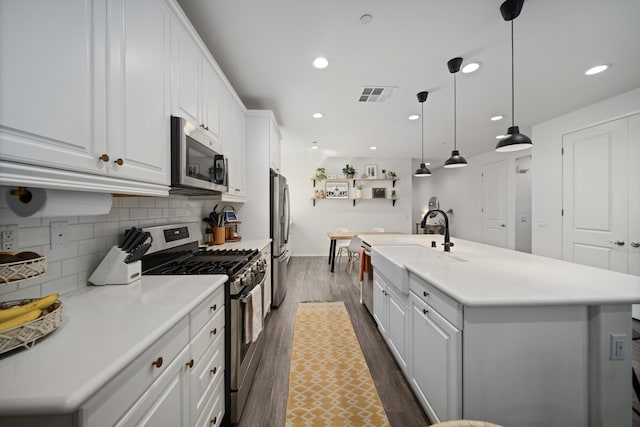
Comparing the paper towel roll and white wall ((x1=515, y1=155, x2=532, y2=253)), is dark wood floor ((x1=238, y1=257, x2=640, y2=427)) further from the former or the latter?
white wall ((x1=515, y1=155, x2=532, y2=253))

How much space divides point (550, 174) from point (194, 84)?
199 inches

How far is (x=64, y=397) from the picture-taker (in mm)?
533

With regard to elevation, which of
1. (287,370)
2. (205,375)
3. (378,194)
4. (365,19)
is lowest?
(287,370)

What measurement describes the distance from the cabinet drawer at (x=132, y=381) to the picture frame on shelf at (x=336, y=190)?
220 inches

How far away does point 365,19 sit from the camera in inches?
67.7

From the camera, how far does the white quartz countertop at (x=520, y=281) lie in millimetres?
1111

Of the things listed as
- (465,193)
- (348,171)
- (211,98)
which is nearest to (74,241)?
(211,98)

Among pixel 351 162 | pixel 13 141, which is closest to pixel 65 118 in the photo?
pixel 13 141

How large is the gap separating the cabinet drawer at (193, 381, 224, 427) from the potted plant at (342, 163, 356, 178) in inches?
213

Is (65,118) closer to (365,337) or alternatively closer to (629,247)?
(365,337)

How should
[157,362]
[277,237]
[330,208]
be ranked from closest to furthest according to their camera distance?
[157,362] < [277,237] < [330,208]

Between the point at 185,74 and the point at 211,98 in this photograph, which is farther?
the point at 211,98

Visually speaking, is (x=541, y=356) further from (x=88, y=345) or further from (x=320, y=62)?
(x=320, y=62)

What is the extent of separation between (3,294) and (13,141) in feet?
2.12
